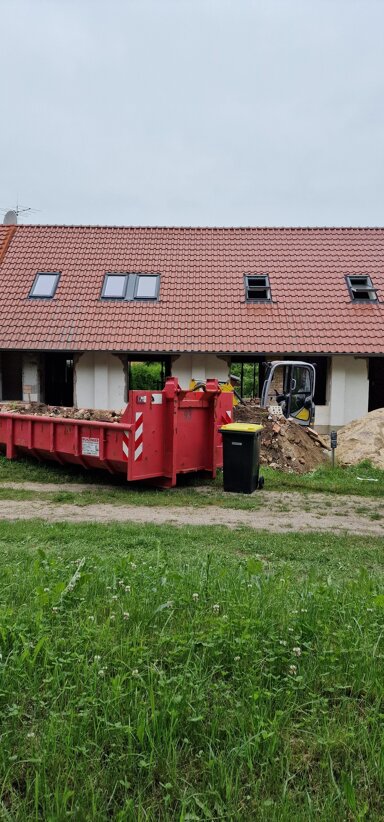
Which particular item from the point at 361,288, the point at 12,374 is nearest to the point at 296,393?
the point at 361,288

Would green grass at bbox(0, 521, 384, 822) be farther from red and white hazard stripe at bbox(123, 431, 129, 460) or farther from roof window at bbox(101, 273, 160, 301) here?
roof window at bbox(101, 273, 160, 301)

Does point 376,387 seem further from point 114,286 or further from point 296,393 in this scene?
point 114,286

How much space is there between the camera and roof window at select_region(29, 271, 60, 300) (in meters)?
20.6

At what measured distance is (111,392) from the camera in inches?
766

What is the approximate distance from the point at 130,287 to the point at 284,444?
9.65 metres

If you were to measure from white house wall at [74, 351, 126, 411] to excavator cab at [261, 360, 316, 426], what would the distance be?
16.5ft

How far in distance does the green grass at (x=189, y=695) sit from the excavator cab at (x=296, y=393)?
12331mm

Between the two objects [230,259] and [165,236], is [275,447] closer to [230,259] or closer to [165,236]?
[230,259]

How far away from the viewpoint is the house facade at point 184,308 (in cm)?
1891

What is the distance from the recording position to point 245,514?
871cm

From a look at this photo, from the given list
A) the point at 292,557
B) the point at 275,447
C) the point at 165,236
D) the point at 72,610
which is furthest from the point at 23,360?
the point at 72,610

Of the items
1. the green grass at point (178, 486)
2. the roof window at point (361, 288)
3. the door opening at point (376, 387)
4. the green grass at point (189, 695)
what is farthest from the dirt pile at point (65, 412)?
the door opening at point (376, 387)

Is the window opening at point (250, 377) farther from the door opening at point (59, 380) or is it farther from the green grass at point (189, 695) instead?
the green grass at point (189, 695)

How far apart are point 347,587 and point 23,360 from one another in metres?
17.2
